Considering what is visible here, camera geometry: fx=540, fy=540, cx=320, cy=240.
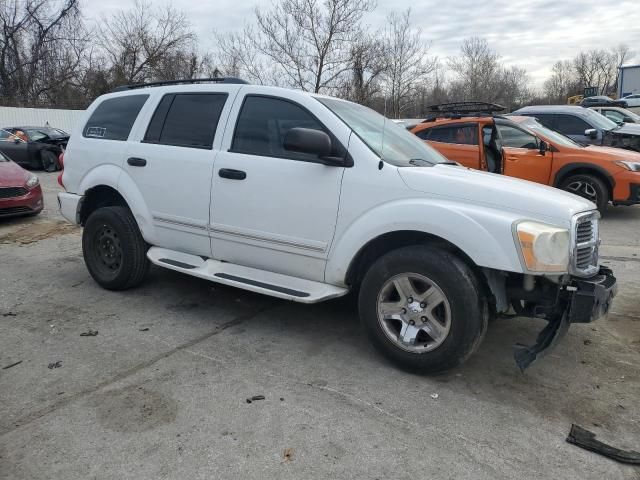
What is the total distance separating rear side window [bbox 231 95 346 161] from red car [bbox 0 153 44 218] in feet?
19.8

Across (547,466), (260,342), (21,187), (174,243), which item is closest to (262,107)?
(174,243)

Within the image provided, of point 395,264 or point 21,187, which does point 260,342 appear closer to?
point 395,264

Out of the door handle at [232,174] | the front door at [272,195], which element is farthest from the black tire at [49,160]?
the door handle at [232,174]

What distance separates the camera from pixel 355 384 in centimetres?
346

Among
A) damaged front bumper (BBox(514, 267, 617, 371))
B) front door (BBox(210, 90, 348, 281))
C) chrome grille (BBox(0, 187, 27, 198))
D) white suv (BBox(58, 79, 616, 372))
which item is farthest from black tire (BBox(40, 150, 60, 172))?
damaged front bumper (BBox(514, 267, 617, 371))

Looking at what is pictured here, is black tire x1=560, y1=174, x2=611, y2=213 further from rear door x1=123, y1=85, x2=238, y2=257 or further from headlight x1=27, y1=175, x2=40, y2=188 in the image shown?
headlight x1=27, y1=175, x2=40, y2=188

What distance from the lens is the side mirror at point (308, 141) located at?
3.59 meters

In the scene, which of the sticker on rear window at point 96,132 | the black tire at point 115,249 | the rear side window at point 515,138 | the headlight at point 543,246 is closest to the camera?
the headlight at point 543,246

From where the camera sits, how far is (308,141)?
11.8 feet

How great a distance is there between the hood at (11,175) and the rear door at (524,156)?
26.3 feet

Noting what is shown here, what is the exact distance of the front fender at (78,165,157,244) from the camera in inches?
190

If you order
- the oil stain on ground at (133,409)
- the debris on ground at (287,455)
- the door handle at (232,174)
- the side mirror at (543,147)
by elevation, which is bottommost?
the debris on ground at (287,455)

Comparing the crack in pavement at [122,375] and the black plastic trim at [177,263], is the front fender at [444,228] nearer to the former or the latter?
the crack in pavement at [122,375]

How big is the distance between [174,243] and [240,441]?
234cm
